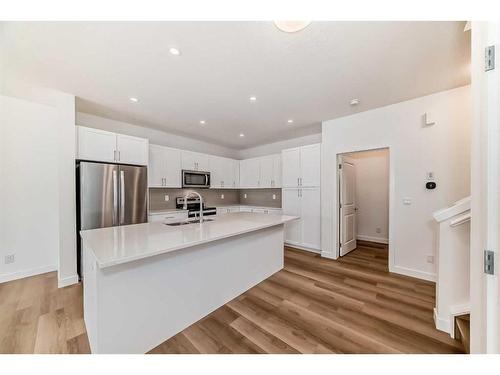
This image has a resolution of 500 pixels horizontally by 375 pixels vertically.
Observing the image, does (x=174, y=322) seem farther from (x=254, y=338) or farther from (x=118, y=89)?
(x=118, y=89)

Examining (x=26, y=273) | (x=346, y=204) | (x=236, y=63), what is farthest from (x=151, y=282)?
(x=346, y=204)

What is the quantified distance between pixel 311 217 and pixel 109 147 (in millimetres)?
3889

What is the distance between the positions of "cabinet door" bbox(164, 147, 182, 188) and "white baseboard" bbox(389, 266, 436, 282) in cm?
426

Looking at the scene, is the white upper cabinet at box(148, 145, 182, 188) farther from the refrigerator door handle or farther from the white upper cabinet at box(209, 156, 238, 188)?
Answer: the white upper cabinet at box(209, 156, 238, 188)

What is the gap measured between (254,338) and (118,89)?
325cm

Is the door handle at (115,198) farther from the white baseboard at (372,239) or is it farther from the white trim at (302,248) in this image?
the white baseboard at (372,239)

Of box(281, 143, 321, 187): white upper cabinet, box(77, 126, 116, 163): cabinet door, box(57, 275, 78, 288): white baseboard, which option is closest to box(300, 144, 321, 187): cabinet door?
box(281, 143, 321, 187): white upper cabinet

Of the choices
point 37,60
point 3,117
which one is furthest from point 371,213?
point 3,117

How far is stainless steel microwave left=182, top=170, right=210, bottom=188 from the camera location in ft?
14.1

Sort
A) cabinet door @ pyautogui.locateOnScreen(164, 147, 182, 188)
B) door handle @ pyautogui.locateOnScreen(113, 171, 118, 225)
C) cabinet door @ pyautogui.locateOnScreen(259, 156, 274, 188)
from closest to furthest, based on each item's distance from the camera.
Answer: door handle @ pyautogui.locateOnScreen(113, 171, 118, 225), cabinet door @ pyautogui.locateOnScreen(164, 147, 182, 188), cabinet door @ pyautogui.locateOnScreen(259, 156, 274, 188)

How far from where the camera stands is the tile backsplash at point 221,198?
4.25m

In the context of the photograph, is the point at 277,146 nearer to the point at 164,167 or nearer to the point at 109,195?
the point at 164,167

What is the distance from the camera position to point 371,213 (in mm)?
4742

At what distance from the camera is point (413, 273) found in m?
2.79
